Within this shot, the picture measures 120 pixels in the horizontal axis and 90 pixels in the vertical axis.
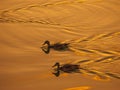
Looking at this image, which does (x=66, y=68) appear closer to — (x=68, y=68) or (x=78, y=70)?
(x=68, y=68)

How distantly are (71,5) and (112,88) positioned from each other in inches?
109

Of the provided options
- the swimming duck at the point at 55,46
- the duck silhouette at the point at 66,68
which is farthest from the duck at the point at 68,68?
the swimming duck at the point at 55,46

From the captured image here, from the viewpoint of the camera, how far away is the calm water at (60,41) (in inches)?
138

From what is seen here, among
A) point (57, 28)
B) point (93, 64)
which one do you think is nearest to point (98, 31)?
point (57, 28)

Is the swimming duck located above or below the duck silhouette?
above

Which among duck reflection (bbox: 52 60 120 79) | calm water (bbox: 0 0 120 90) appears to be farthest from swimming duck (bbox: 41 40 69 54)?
duck reflection (bbox: 52 60 120 79)

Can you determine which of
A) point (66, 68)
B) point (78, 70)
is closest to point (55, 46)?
point (66, 68)

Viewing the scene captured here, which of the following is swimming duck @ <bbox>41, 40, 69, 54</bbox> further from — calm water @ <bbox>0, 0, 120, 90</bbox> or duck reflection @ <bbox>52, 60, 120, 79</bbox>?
duck reflection @ <bbox>52, 60, 120, 79</bbox>

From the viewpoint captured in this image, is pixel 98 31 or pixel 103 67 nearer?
pixel 103 67

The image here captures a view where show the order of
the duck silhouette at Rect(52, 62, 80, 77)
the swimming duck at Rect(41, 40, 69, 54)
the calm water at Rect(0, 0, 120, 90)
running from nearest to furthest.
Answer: the calm water at Rect(0, 0, 120, 90)
the duck silhouette at Rect(52, 62, 80, 77)
the swimming duck at Rect(41, 40, 69, 54)

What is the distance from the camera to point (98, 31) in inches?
184

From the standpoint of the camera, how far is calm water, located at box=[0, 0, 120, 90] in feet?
11.5

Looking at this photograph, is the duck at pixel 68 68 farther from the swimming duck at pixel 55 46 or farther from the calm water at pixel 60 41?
the swimming duck at pixel 55 46

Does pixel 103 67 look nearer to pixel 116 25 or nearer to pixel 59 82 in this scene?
pixel 59 82
